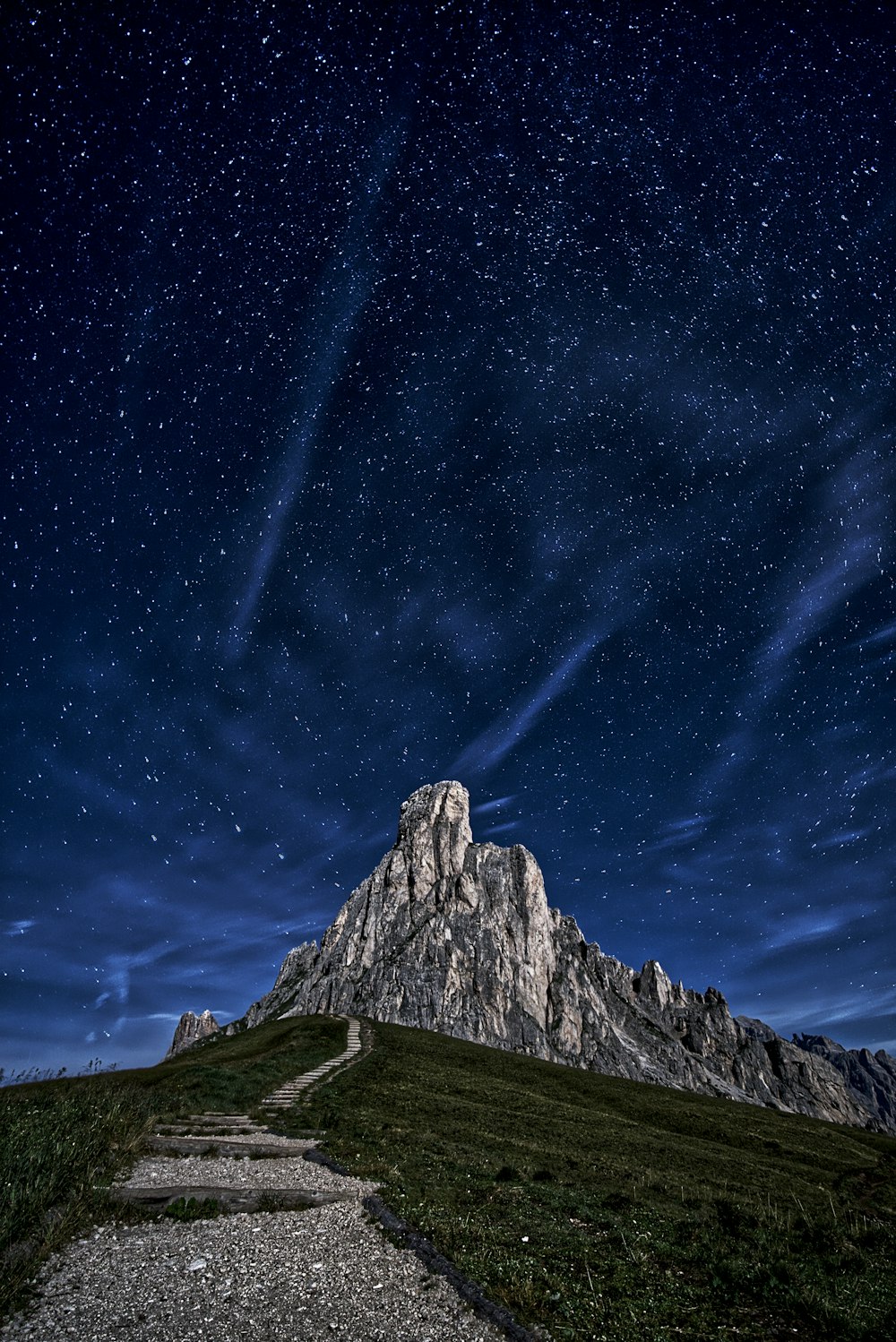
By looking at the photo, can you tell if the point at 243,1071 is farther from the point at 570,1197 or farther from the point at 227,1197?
the point at 570,1197

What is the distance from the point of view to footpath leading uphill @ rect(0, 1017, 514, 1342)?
377 inches

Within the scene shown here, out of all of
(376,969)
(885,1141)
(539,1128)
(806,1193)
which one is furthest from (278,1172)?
(376,969)

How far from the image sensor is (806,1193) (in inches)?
1142

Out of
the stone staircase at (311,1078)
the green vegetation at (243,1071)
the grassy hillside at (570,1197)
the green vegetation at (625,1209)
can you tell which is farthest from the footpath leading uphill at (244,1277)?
the stone staircase at (311,1078)

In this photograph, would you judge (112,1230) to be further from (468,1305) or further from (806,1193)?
(806,1193)

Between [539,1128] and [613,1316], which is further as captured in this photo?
[539,1128]

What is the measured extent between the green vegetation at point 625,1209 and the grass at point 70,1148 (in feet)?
20.4

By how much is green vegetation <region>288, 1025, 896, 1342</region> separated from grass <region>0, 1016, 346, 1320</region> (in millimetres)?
6226

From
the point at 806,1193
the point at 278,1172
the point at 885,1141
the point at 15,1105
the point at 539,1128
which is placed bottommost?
the point at 885,1141

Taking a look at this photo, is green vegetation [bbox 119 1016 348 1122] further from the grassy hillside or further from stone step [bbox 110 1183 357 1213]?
stone step [bbox 110 1183 357 1213]

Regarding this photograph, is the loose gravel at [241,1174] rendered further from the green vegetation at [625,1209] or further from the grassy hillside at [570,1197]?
the green vegetation at [625,1209]

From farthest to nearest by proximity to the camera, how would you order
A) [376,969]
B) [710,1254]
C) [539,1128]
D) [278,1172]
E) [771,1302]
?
1. [376,969]
2. [539,1128]
3. [278,1172]
4. [710,1254]
5. [771,1302]

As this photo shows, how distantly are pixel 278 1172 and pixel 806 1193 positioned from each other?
27256 millimetres

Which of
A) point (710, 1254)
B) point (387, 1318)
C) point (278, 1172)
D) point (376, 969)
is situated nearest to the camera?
point (387, 1318)
